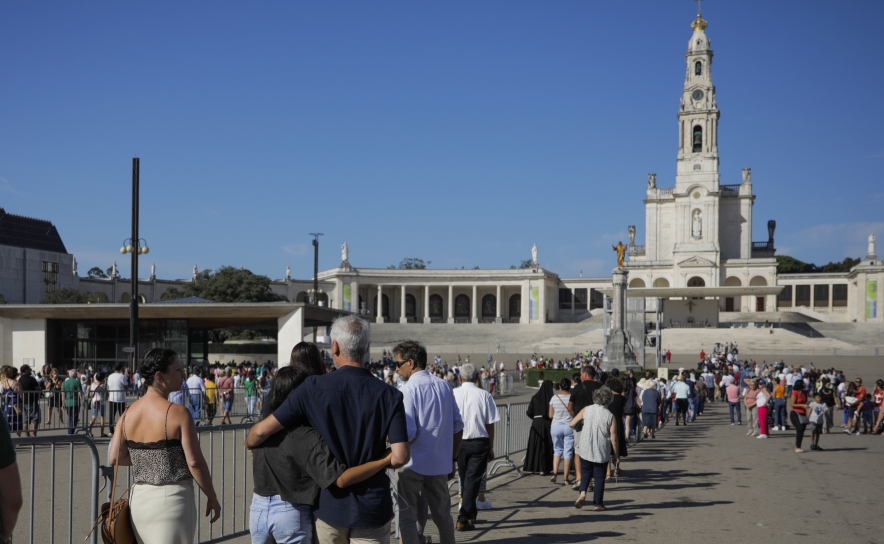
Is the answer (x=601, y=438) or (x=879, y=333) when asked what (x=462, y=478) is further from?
(x=879, y=333)

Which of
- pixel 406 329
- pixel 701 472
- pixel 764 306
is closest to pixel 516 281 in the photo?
pixel 406 329

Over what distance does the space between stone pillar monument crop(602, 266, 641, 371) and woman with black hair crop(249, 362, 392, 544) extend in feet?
88.0

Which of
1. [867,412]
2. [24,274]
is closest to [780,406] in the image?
[867,412]

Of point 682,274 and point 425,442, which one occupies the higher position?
point 682,274

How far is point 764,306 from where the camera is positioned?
81312mm

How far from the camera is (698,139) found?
8238 cm

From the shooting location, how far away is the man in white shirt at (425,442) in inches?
217

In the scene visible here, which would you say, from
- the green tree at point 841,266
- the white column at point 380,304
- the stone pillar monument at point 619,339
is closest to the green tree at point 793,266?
the green tree at point 841,266

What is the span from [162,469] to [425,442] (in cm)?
191

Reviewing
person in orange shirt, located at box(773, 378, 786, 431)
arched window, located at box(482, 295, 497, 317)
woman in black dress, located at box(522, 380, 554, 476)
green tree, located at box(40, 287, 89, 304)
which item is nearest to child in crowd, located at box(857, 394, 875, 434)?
person in orange shirt, located at box(773, 378, 786, 431)

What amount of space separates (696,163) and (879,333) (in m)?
28.0

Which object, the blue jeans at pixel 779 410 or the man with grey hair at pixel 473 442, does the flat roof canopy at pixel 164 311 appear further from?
the man with grey hair at pixel 473 442

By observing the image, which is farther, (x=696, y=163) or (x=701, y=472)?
(x=696, y=163)

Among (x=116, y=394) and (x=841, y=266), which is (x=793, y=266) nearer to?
(x=841, y=266)
